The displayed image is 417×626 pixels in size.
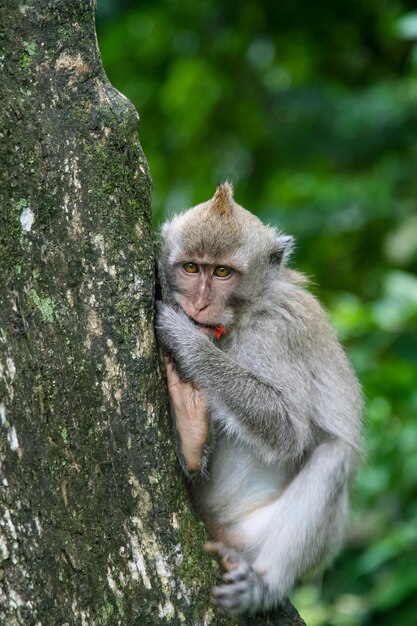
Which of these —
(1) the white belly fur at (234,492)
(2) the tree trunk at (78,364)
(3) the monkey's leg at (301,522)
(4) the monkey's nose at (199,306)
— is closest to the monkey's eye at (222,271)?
(4) the monkey's nose at (199,306)

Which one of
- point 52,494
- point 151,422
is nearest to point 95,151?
point 151,422

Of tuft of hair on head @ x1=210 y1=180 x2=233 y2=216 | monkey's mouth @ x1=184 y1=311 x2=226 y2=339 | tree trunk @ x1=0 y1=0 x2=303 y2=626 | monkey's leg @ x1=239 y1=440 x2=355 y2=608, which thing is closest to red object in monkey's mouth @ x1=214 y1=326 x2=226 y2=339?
monkey's mouth @ x1=184 y1=311 x2=226 y2=339

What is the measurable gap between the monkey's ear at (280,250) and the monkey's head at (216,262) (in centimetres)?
2

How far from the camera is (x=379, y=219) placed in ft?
38.5

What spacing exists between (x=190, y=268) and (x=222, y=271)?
0.21 meters

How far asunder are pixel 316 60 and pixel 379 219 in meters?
2.37

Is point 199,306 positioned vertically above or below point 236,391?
above

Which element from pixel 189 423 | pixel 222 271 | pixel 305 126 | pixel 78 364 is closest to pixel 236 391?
pixel 189 423

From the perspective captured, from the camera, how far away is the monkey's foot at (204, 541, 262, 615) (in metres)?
4.27

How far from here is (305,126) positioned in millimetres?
11500

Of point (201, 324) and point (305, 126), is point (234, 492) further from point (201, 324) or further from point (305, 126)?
point (305, 126)

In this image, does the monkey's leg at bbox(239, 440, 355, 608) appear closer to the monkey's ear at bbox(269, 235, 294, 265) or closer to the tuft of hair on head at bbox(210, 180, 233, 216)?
the monkey's ear at bbox(269, 235, 294, 265)

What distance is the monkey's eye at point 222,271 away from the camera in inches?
228

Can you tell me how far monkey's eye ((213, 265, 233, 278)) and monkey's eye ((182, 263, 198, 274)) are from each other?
0.14m
